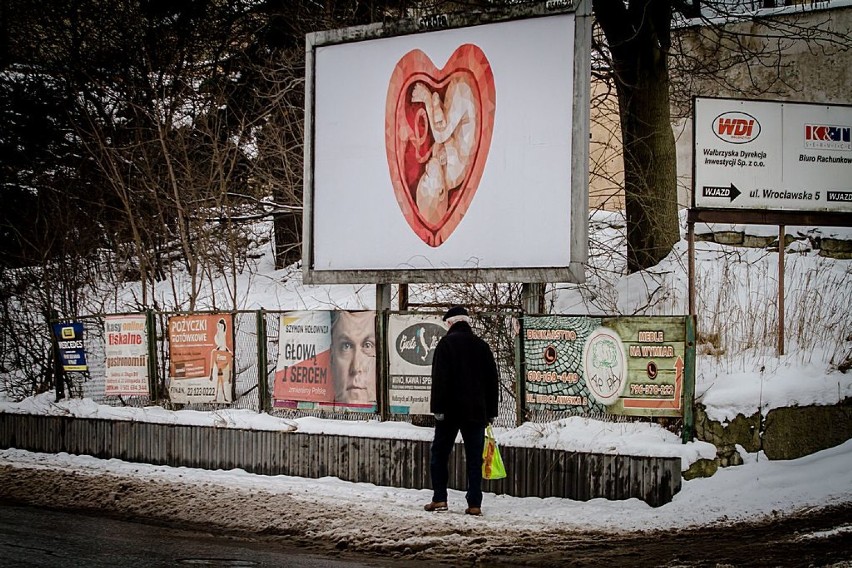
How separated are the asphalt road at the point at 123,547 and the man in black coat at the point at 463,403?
7.06 ft

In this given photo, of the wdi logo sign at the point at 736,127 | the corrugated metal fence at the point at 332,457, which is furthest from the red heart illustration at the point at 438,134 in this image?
the corrugated metal fence at the point at 332,457

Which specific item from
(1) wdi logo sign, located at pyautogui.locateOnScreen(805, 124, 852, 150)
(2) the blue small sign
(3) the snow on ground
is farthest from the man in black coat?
(2) the blue small sign

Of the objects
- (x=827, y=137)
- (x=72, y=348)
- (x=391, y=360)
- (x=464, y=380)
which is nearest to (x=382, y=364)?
(x=391, y=360)

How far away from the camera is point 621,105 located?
1938 centimetres

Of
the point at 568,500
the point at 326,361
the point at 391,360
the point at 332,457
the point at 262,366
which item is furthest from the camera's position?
the point at 262,366

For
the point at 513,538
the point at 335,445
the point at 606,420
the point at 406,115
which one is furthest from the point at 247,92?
the point at 513,538

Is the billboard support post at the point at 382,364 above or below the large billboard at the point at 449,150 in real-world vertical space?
below

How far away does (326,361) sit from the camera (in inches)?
563

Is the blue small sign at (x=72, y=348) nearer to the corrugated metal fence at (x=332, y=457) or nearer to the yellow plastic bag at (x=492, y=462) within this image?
the corrugated metal fence at (x=332, y=457)

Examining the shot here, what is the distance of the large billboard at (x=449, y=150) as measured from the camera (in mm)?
13578

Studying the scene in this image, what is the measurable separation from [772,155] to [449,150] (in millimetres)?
4123

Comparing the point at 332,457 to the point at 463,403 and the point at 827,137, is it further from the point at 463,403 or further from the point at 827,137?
the point at 827,137

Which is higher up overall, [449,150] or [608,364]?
[449,150]

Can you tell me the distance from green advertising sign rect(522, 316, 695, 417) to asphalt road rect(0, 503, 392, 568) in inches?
160
